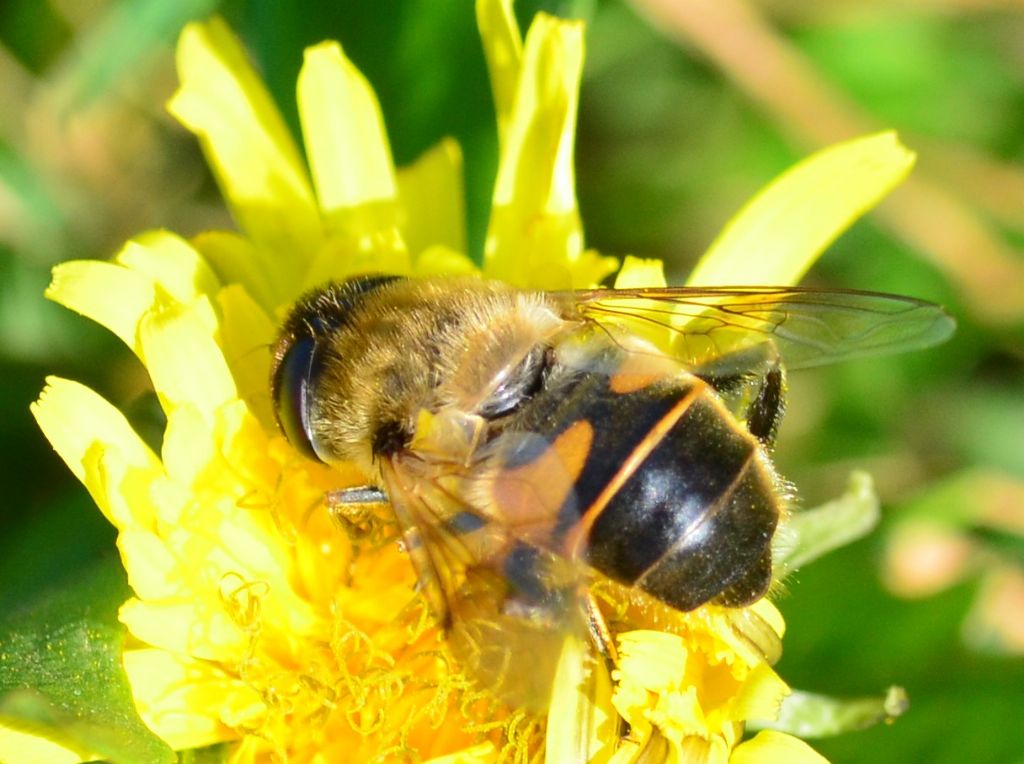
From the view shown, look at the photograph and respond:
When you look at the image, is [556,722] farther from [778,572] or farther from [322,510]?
[322,510]

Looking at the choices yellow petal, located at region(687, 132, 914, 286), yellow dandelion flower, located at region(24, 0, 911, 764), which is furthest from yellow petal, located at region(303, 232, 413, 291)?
yellow petal, located at region(687, 132, 914, 286)

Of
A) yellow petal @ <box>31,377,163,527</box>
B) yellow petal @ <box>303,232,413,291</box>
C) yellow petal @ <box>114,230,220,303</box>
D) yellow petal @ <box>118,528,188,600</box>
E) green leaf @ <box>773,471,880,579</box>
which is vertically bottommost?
green leaf @ <box>773,471,880,579</box>

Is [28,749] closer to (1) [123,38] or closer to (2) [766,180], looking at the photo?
(1) [123,38]

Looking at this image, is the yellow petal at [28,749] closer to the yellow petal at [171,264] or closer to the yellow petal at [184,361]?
the yellow petal at [184,361]

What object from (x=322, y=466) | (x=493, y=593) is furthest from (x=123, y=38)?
(x=493, y=593)

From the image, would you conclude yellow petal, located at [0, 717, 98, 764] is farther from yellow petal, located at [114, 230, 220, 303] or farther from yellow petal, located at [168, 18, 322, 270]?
yellow petal, located at [168, 18, 322, 270]

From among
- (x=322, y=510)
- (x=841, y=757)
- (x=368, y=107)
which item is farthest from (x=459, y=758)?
(x=368, y=107)

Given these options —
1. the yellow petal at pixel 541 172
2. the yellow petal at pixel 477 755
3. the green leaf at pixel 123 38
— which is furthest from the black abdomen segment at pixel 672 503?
the green leaf at pixel 123 38
